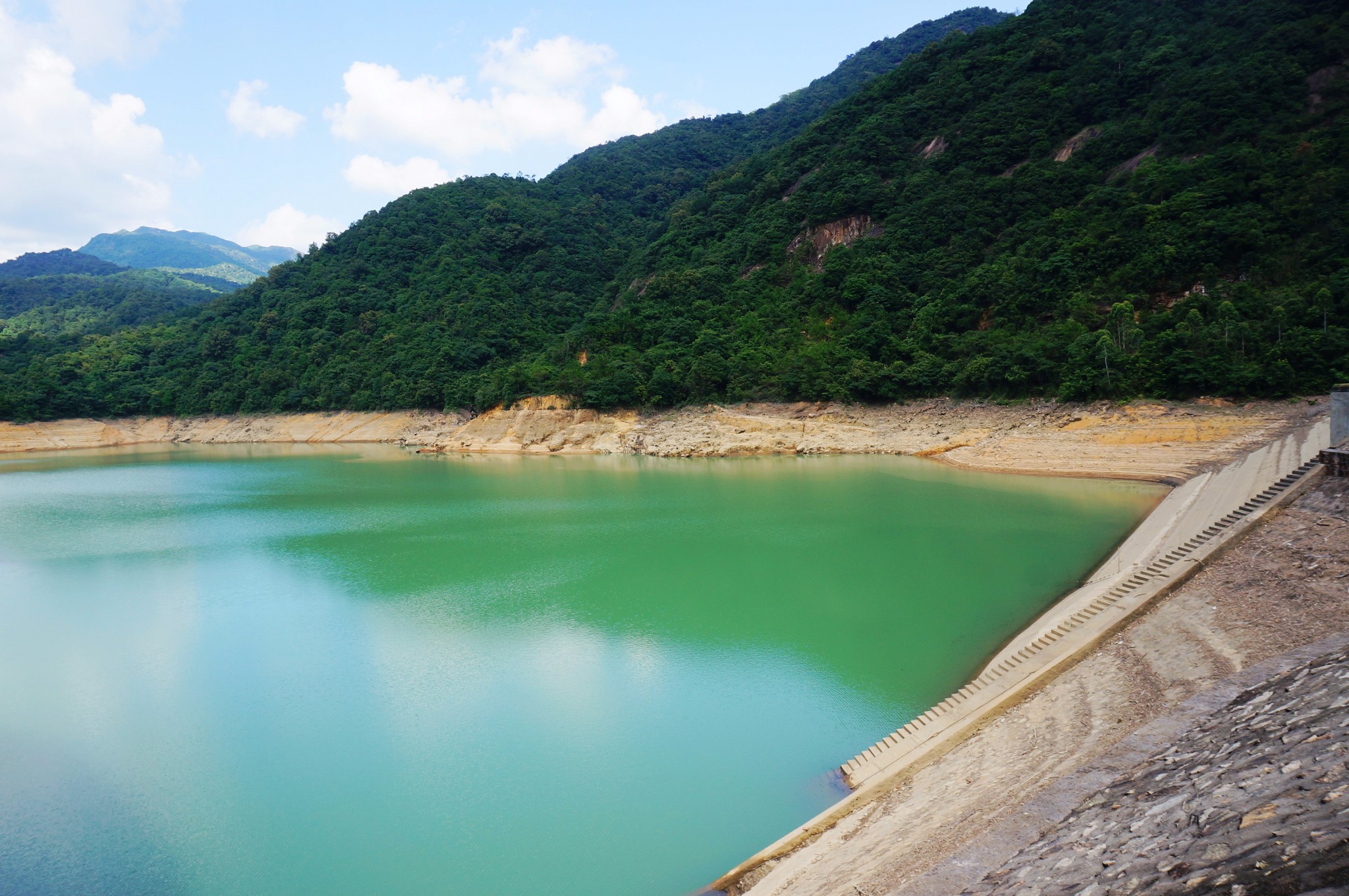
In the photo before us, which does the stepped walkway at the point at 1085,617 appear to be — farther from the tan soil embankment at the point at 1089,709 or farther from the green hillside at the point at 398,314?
the green hillside at the point at 398,314

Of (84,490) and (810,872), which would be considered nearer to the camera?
(810,872)

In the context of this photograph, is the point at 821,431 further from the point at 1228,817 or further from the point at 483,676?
the point at 1228,817

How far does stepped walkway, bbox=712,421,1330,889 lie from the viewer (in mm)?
8219

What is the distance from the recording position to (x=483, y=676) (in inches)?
481

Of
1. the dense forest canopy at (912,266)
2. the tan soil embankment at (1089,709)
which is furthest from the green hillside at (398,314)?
the tan soil embankment at (1089,709)

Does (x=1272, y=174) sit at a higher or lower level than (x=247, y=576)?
higher

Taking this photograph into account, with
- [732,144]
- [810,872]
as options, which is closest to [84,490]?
[810,872]

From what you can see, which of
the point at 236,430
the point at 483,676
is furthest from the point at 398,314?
the point at 483,676

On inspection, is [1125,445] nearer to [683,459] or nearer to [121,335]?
[683,459]

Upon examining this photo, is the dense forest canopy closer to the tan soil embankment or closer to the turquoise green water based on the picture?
the turquoise green water

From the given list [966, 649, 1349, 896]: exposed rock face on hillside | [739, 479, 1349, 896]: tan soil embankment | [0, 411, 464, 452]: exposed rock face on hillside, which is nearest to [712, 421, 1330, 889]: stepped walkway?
[739, 479, 1349, 896]: tan soil embankment

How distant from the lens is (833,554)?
18.6 meters

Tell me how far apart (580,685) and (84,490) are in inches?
1460

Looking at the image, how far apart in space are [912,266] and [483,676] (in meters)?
45.4
